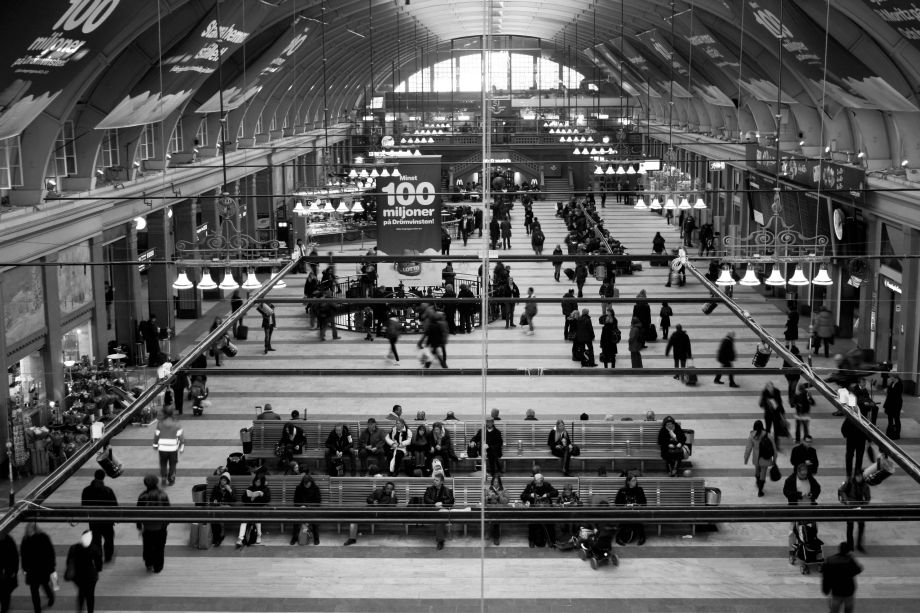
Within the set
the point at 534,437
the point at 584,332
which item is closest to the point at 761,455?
the point at 534,437

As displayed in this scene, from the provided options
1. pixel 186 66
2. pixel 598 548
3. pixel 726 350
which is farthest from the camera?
pixel 186 66

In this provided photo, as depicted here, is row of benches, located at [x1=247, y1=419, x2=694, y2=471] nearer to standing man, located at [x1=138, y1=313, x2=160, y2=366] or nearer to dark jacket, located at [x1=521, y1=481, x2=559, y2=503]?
dark jacket, located at [x1=521, y1=481, x2=559, y2=503]

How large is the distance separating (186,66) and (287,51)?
829 cm

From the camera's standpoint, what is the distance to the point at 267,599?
12.7 m

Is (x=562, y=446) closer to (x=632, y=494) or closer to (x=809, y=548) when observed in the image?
(x=632, y=494)

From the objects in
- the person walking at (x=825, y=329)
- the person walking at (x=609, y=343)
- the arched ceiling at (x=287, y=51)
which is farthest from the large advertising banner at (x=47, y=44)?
the person walking at (x=825, y=329)

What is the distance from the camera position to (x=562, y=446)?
16938mm

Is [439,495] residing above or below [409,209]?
below

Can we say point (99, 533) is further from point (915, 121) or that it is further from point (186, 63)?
point (915, 121)

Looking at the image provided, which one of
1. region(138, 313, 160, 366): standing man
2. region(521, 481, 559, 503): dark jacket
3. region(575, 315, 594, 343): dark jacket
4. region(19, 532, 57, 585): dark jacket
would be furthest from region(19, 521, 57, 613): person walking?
region(575, 315, 594, 343): dark jacket

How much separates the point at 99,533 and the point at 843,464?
10994mm

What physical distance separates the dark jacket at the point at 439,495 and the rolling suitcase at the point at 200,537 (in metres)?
2.80

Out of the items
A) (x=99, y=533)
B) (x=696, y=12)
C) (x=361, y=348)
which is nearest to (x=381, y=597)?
(x=99, y=533)

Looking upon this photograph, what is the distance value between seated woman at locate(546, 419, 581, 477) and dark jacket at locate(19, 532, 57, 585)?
27.1 ft
